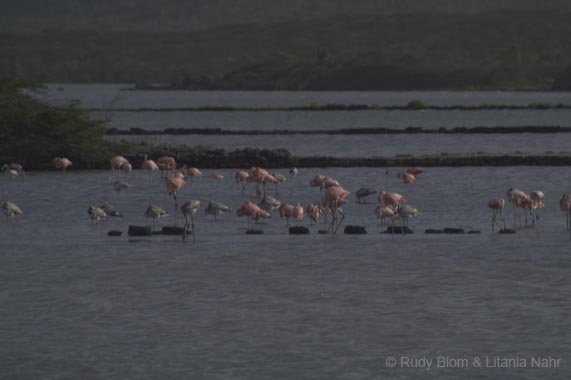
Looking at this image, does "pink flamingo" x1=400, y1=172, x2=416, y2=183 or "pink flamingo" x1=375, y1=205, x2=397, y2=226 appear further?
"pink flamingo" x1=400, y1=172, x2=416, y2=183

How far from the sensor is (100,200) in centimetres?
4000

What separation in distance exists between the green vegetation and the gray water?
15715mm

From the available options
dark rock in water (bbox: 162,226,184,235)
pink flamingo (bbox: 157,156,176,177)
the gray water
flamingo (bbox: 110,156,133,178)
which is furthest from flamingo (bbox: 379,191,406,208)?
flamingo (bbox: 110,156,133,178)

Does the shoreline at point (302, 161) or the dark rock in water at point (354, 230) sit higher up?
the shoreline at point (302, 161)

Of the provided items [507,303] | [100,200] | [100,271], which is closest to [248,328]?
[507,303]

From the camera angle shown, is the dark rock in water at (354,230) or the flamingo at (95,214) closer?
the dark rock in water at (354,230)

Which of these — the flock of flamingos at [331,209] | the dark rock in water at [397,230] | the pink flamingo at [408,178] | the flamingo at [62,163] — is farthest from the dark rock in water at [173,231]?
the flamingo at [62,163]

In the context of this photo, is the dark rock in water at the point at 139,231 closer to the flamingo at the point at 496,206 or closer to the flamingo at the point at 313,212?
the flamingo at the point at 313,212

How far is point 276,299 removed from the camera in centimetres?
2188

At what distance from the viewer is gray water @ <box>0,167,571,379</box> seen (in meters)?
17.6

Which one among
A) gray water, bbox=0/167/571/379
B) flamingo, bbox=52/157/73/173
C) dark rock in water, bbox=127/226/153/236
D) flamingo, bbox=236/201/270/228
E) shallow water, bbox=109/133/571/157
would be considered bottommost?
gray water, bbox=0/167/571/379

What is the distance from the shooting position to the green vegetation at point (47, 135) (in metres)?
50.8

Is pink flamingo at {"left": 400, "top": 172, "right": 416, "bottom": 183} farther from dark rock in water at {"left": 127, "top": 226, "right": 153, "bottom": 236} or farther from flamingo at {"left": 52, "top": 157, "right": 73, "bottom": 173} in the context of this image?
dark rock in water at {"left": 127, "top": 226, "right": 153, "bottom": 236}

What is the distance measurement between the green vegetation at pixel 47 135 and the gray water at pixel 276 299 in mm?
15715
